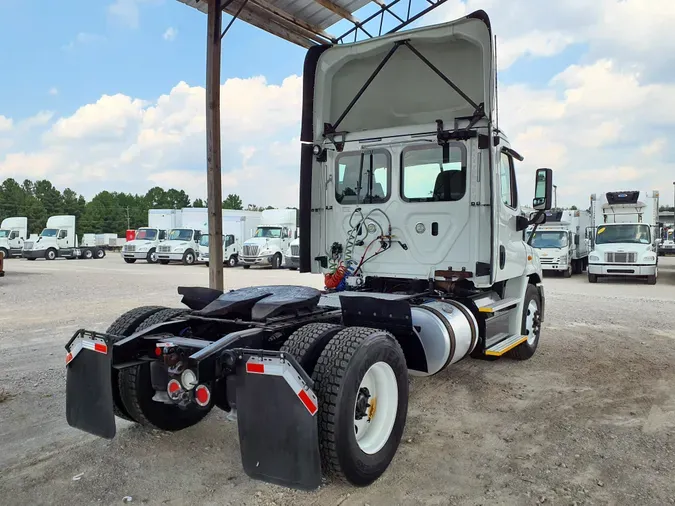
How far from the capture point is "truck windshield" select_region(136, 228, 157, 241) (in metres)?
31.7

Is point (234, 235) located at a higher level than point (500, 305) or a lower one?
higher

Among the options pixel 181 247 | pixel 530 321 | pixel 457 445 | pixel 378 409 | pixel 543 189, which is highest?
pixel 543 189

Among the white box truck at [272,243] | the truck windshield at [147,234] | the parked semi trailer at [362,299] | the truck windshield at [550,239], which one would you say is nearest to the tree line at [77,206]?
the truck windshield at [147,234]

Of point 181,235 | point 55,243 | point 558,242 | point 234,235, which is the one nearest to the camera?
point 558,242

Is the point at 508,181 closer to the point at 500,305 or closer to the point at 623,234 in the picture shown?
the point at 500,305

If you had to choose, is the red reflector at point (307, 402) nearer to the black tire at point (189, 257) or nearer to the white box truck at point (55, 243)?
the black tire at point (189, 257)

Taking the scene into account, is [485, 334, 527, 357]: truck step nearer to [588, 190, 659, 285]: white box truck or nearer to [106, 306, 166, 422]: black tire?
[106, 306, 166, 422]: black tire

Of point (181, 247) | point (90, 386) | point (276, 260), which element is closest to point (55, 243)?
point (181, 247)

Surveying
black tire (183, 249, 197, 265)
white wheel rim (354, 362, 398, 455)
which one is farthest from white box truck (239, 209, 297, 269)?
white wheel rim (354, 362, 398, 455)

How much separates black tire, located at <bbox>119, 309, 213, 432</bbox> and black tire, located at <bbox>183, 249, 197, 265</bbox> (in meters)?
26.2

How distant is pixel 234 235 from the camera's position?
30.0m

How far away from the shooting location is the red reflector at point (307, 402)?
9.78ft

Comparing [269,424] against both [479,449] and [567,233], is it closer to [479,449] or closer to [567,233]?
[479,449]

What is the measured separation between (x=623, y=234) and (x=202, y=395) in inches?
755
